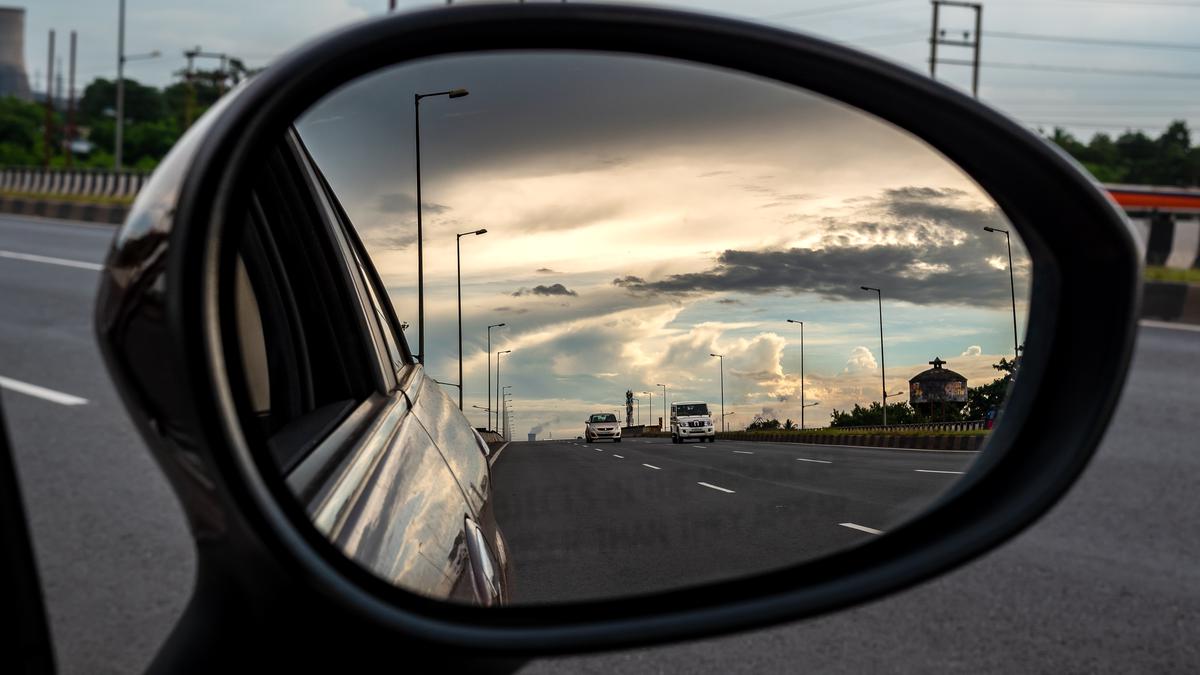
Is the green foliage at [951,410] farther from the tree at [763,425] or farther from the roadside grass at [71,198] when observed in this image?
the roadside grass at [71,198]

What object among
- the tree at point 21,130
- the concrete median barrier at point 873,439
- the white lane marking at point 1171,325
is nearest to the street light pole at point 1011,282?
the concrete median barrier at point 873,439

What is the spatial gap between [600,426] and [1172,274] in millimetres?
16141

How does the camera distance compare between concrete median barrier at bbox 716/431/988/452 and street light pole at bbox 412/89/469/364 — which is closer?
street light pole at bbox 412/89/469/364

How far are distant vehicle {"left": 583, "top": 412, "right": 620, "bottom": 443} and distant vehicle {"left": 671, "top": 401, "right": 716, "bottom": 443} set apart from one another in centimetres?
7

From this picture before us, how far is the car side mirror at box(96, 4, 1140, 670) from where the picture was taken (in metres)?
0.96

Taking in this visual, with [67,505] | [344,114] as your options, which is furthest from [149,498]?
[344,114]

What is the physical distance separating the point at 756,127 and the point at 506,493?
470 millimetres

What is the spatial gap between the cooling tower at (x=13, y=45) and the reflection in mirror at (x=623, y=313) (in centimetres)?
11041

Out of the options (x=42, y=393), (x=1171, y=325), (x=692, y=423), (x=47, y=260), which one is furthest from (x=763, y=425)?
(x=47, y=260)

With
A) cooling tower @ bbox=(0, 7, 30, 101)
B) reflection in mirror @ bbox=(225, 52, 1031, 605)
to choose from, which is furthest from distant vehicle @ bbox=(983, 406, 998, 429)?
cooling tower @ bbox=(0, 7, 30, 101)

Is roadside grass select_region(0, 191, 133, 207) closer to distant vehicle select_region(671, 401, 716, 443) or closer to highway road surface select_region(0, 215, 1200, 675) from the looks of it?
highway road surface select_region(0, 215, 1200, 675)

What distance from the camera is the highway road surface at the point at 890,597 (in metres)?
3.57

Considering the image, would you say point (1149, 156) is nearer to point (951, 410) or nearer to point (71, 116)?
point (71, 116)

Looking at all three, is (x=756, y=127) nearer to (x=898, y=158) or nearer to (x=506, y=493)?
A: (x=898, y=158)
